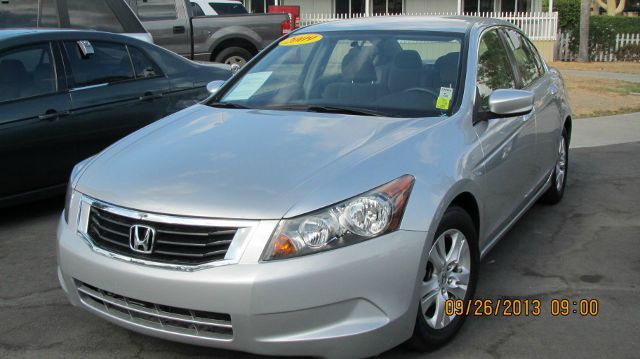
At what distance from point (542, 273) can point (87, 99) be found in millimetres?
3888

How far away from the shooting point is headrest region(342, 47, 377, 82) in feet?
14.1

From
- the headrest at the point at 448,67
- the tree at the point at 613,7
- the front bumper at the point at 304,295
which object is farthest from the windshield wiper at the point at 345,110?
the tree at the point at 613,7

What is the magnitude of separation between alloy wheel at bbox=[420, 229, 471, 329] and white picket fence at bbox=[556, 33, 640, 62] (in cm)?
2096

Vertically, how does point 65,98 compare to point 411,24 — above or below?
below

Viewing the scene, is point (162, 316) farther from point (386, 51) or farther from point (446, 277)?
point (386, 51)

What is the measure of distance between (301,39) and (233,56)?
311 inches

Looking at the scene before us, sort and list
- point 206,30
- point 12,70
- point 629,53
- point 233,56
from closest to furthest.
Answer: point 12,70
point 206,30
point 233,56
point 629,53

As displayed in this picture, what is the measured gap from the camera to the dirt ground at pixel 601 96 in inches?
455

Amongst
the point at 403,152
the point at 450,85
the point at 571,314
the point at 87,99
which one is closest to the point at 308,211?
the point at 403,152

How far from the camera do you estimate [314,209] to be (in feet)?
9.43

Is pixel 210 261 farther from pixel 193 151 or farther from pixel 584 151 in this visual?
pixel 584 151

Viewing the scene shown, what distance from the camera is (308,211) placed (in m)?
2.86

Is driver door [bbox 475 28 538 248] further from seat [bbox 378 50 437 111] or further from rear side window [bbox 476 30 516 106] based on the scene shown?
seat [bbox 378 50 437 111]

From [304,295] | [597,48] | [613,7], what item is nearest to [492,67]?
[304,295]
